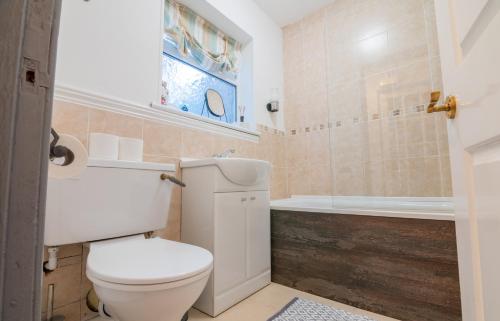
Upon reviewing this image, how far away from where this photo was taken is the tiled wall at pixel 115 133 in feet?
3.67

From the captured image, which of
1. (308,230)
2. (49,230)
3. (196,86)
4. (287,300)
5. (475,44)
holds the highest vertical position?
(196,86)

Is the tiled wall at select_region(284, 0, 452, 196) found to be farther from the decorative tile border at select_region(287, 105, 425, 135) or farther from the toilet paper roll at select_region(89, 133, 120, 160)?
the toilet paper roll at select_region(89, 133, 120, 160)

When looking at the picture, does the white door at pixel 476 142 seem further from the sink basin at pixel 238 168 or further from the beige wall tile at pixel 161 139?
the beige wall tile at pixel 161 139

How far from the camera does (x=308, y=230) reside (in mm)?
1604

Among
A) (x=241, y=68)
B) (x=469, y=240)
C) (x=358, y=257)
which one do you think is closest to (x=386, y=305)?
(x=358, y=257)

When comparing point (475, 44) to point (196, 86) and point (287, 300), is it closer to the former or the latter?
point (287, 300)

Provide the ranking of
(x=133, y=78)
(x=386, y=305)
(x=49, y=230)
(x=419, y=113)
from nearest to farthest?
(x=49, y=230)
(x=386, y=305)
(x=133, y=78)
(x=419, y=113)

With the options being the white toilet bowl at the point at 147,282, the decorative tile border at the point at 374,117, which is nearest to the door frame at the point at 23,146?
the white toilet bowl at the point at 147,282

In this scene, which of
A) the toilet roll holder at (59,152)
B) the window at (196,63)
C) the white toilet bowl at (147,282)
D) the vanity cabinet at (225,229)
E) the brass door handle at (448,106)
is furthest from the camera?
the window at (196,63)

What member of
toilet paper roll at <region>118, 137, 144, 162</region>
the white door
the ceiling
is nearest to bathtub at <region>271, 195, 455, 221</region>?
the white door

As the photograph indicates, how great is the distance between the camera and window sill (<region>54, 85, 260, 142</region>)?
46.3 inches

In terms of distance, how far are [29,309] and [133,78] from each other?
1.41 m

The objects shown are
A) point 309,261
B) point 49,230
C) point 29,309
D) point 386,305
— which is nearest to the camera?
point 29,309

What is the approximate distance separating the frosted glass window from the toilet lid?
105 centimetres
